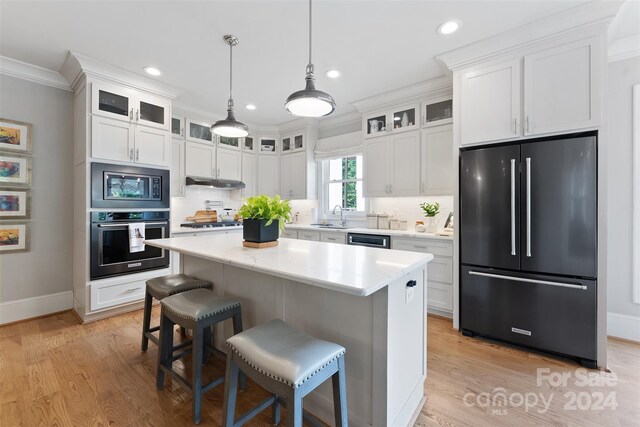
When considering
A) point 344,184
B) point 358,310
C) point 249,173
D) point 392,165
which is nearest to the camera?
point 358,310

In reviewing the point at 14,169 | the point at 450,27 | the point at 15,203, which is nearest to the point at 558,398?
the point at 450,27

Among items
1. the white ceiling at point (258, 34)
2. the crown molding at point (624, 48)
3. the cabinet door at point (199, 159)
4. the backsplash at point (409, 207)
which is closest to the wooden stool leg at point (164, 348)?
the white ceiling at point (258, 34)

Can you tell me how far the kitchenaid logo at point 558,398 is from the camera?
1.73 meters

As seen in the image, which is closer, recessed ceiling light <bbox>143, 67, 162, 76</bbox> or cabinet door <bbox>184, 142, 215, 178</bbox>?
recessed ceiling light <bbox>143, 67, 162, 76</bbox>

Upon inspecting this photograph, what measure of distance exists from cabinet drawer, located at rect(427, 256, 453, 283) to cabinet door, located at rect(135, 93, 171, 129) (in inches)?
145

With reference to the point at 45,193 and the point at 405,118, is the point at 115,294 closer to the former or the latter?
the point at 45,193

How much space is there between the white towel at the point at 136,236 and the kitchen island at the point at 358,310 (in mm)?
1673

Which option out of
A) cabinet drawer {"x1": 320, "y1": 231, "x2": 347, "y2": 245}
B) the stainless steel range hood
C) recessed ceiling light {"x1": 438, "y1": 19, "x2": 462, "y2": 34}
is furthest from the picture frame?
recessed ceiling light {"x1": 438, "y1": 19, "x2": 462, "y2": 34}

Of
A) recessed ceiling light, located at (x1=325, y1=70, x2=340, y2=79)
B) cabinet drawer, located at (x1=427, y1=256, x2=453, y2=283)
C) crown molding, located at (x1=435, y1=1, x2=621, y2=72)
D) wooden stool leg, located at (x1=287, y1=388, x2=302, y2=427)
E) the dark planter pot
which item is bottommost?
wooden stool leg, located at (x1=287, y1=388, x2=302, y2=427)

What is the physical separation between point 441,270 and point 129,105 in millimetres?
4034

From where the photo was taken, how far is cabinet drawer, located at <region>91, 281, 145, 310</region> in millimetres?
2969

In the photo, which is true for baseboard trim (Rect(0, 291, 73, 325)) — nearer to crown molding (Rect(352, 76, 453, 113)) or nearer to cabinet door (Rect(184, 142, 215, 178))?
cabinet door (Rect(184, 142, 215, 178))

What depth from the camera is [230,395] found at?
50.8 inches

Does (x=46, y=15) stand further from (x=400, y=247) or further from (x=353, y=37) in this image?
(x=400, y=247)
